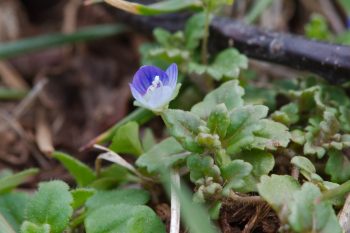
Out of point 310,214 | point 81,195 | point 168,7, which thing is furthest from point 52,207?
point 168,7

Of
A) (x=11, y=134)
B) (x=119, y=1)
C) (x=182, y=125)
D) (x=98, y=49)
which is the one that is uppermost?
(x=119, y=1)

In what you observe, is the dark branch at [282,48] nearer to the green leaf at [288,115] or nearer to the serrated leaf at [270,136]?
the green leaf at [288,115]

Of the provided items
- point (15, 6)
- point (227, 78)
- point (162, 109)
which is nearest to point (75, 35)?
point (15, 6)

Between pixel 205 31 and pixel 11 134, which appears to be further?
pixel 11 134

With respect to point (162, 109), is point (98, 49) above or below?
below

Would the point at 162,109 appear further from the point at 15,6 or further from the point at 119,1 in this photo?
the point at 15,6

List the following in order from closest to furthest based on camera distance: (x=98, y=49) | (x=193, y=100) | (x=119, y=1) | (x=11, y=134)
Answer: (x=119, y=1)
(x=193, y=100)
(x=11, y=134)
(x=98, y=49)

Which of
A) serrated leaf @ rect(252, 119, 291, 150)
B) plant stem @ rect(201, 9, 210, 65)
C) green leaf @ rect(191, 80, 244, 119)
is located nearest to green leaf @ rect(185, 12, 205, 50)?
plant stem @ rect(201, 9, 210, 65)
